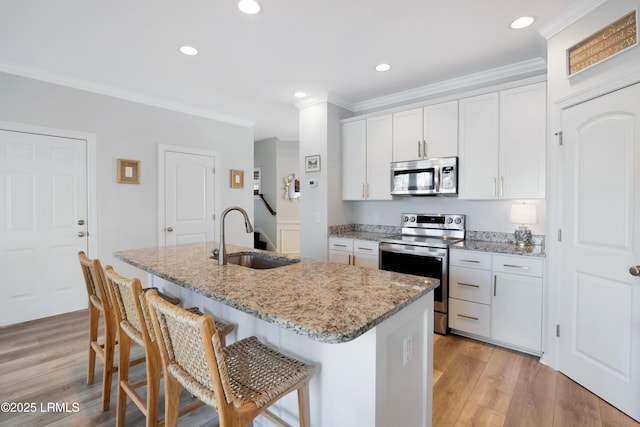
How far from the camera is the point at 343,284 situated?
1.43 meters

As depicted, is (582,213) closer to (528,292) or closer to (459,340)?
(528,292)

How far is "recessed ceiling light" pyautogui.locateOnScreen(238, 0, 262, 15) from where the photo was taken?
2.01m

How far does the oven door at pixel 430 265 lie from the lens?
288 centimetres

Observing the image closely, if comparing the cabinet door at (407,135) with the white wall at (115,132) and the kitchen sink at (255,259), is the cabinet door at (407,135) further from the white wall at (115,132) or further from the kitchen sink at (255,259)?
the white wall at (115,132)

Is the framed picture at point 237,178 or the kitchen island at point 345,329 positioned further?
the framed picture at point 237,178

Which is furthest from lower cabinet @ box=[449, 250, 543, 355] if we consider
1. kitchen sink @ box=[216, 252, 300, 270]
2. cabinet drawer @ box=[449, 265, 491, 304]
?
kitchen sink @ box=[216, 252, 300, 270]

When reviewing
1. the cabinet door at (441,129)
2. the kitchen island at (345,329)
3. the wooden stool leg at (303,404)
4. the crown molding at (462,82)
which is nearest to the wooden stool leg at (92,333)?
the kitchen island at (345,329)

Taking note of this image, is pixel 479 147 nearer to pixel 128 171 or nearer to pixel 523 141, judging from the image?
pixel 523 141

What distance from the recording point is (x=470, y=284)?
2.77 m

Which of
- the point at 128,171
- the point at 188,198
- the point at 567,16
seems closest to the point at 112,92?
the point at 128,171

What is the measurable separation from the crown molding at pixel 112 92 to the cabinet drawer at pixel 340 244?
258cm

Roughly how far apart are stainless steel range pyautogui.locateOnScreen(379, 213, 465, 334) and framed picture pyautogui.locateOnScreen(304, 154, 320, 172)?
125 centimetres

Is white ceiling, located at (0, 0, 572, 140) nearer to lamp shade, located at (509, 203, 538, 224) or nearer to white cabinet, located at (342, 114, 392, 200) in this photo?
white cabinet, located at (342, 114, 392, 200)

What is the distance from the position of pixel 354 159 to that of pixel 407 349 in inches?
115
